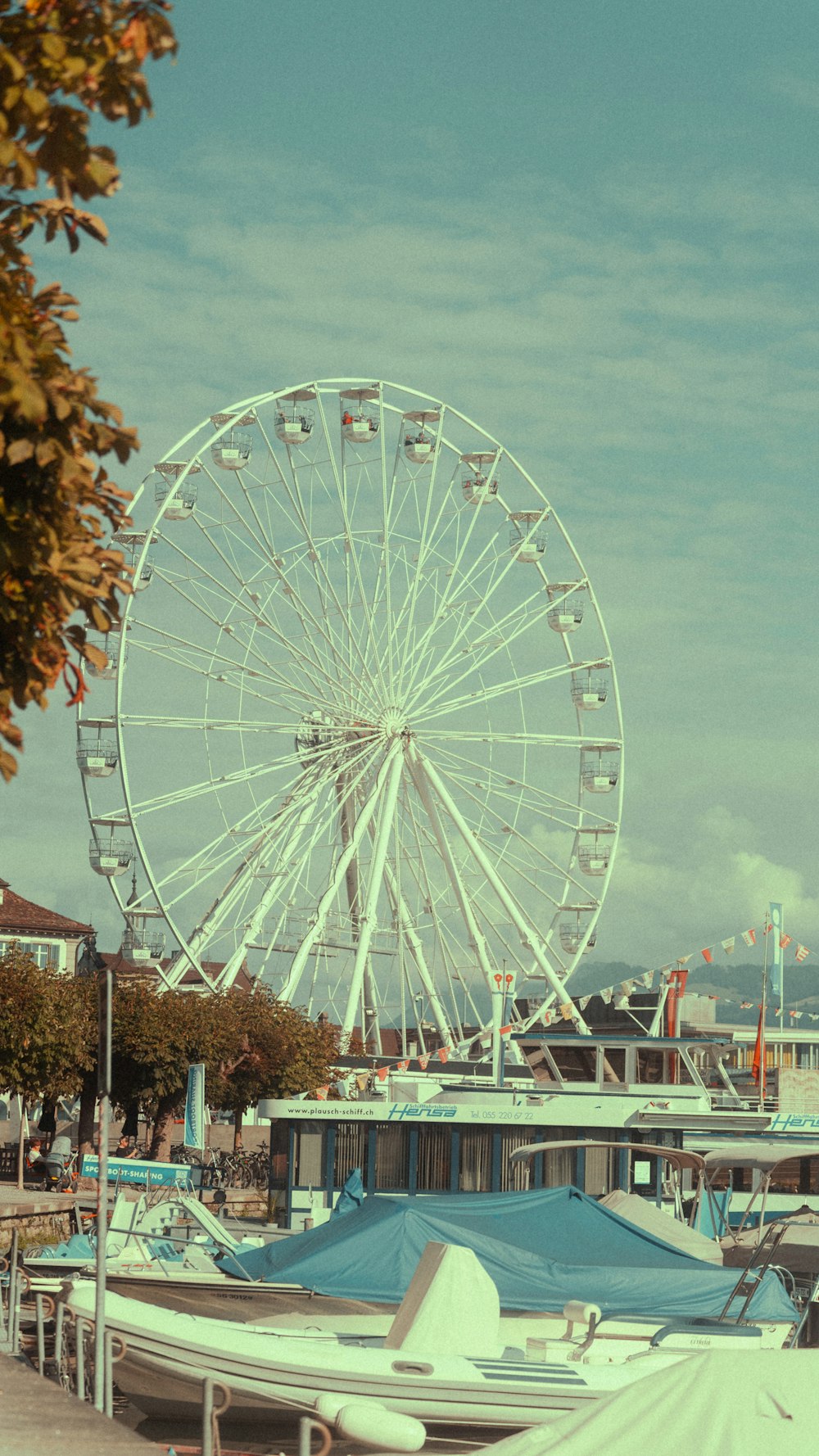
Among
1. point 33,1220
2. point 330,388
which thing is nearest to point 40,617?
point 33,1220

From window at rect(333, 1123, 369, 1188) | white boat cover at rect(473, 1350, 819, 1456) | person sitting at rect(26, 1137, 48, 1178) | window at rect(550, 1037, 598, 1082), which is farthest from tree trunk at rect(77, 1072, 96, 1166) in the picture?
white boat cover at rect(473, 1350, 819, 1456)

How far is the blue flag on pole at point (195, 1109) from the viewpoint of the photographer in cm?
3300

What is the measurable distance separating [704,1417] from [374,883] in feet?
122

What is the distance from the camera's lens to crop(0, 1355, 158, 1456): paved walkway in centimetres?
602

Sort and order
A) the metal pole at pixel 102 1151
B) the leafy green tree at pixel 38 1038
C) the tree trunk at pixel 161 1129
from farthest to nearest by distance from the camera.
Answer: the tree trunk at pixel 161 1129
the leafy green tree at pixel 38 1038
the metal pole at pixel 102 1151

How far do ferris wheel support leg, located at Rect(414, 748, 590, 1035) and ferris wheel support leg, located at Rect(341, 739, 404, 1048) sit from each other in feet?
2.84

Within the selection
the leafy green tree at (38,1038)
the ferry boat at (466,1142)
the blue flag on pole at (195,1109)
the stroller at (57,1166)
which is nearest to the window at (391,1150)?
the ferry boat at (466,1142)

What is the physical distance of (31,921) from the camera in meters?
79.6

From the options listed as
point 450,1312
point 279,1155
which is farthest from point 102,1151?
point 279,1155

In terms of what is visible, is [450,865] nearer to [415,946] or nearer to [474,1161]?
[415,946]

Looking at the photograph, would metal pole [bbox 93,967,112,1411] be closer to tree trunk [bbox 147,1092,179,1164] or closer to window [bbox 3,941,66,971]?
tree trunk [bbox 147,1092,179,1164]

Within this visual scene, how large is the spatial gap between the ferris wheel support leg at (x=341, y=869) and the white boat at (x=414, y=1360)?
2742cm

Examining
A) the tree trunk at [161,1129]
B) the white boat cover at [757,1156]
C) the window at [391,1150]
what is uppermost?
the white boat cover at [757,1156]

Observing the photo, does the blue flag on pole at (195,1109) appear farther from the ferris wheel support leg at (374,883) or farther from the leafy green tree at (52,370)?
the leafy green tree at (52,370)
